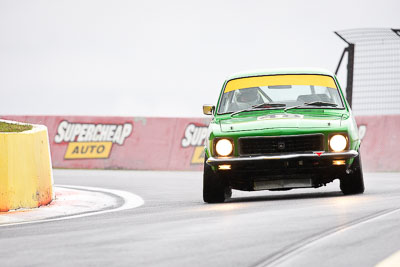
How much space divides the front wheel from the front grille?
0.63 m

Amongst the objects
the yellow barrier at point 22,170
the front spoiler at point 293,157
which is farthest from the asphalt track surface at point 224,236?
the yellow barrier at point 22,170

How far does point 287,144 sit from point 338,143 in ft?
1.90

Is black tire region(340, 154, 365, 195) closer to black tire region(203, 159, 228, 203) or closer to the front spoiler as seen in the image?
the front spoiler

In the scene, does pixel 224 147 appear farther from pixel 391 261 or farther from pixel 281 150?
pixel 391 261

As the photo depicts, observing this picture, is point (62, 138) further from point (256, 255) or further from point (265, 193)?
point (256, 255)

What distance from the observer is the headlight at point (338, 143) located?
997 cm

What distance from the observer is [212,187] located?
10492 mm

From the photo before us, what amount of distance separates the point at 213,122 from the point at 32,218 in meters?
2.48

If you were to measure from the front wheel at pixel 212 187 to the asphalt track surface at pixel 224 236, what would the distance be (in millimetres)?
268

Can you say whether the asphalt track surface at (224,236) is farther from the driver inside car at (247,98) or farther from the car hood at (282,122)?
the driver inside car at (247,98)

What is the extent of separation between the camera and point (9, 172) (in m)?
10.4

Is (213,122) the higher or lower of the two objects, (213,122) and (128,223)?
the higher

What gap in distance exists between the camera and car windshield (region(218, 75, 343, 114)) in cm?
1111

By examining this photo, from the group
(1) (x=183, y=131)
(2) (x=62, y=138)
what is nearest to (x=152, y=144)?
(1) (x=183, y=131)
